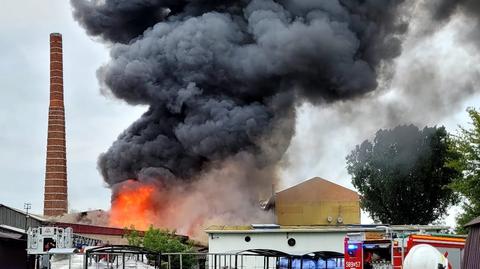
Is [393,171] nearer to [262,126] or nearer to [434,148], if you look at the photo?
[434,148]

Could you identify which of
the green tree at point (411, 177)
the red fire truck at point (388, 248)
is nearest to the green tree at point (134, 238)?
the green tree at point (411, 177)

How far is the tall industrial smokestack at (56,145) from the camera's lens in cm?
7119

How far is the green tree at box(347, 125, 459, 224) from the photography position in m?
64.9

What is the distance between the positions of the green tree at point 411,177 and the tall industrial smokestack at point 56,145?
27.6 m

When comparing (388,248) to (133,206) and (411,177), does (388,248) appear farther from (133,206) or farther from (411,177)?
(411,177)

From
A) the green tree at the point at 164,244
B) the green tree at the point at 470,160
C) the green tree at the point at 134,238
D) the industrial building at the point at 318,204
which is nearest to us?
the green tree at the point at 470,160

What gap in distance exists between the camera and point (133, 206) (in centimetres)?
5766

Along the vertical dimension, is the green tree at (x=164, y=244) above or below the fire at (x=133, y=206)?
below

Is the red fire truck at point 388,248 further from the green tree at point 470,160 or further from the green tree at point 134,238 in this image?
the green tree at point 134,238

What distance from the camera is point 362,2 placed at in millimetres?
57344

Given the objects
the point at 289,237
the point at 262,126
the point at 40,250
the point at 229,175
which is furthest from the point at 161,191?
the point at 40,250

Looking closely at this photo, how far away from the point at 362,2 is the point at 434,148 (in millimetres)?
15336

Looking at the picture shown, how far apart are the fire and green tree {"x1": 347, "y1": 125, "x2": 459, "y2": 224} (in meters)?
20.2

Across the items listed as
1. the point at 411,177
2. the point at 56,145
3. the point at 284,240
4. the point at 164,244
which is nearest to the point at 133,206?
the point at 164,244
